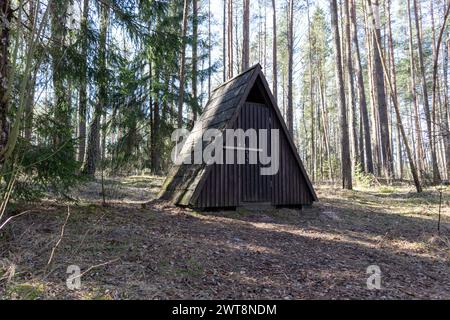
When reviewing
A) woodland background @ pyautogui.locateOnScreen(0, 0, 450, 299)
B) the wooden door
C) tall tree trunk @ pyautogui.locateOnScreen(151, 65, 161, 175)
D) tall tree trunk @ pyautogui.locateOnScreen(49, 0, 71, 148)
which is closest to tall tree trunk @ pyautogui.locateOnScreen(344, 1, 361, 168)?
woodland background @ pyautogui.locateOnScreen(0, 0, 450, 299)

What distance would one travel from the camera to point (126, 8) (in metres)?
6.42

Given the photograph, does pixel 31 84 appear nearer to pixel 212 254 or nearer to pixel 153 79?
pixel 212 254

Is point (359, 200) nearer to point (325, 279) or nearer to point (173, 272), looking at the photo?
point (325, 279)

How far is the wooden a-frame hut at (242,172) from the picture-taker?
7.51m

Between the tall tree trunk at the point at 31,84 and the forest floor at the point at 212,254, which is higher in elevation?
the tall tree trunk at the point at 31,84

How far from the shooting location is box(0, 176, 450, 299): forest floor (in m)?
3.51

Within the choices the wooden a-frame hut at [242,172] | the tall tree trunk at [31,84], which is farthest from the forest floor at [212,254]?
the tall tree trunk at [31,84]

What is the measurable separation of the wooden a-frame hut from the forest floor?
470 mm

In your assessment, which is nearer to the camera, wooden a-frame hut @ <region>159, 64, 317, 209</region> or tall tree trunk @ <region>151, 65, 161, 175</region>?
wooden a-frame hut @ <region>159, 64, 317, 209</region>

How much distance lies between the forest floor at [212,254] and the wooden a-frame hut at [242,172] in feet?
1.54

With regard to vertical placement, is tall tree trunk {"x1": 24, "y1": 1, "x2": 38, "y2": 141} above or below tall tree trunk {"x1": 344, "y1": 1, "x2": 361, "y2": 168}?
below

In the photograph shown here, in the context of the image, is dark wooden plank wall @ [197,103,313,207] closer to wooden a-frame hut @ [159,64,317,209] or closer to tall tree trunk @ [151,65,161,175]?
wooden a-frame hut @ [159,64,317,209]

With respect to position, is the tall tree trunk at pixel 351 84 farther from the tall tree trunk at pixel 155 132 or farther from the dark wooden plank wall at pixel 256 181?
the tall tree trunk at pixel 155 132
